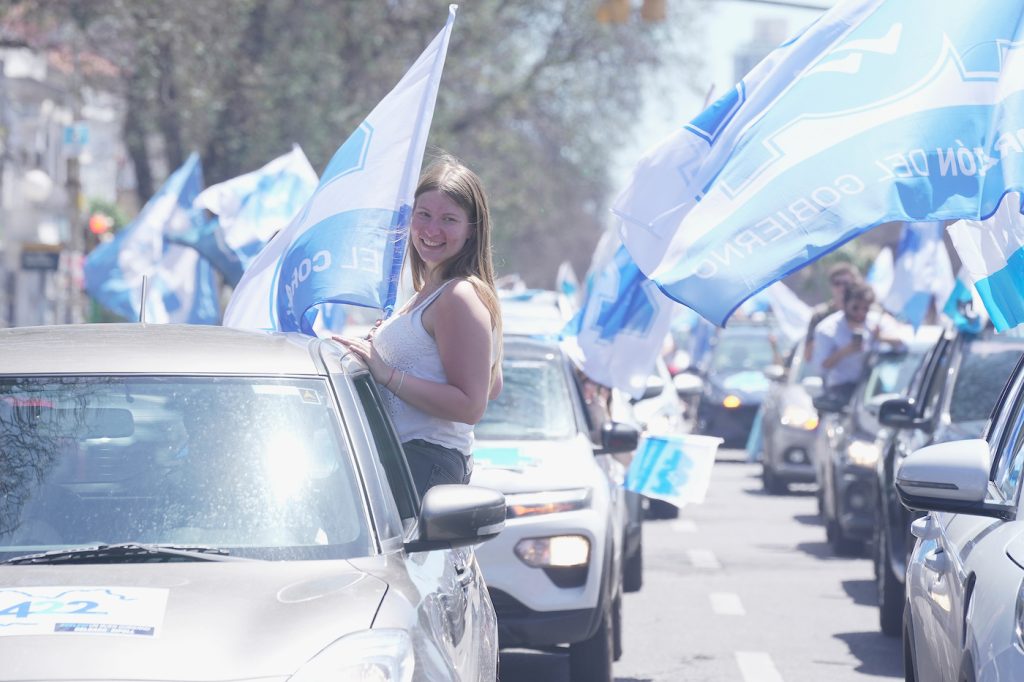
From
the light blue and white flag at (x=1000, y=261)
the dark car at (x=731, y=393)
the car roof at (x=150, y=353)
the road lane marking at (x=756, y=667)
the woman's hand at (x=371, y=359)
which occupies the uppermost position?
the light blue and white flag at (x=1000, y=261)

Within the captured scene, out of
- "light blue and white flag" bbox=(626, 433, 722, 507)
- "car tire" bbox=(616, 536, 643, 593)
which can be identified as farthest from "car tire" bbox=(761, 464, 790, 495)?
"light blue and white flag" bbox=(626, 433, 722, 507)

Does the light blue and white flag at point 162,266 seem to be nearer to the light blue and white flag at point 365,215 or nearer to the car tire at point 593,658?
the light blue and white flag at point 365,215

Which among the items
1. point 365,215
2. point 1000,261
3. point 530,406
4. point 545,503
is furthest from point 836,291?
point 1000,261

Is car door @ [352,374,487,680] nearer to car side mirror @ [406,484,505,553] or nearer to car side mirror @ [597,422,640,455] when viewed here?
car side mirror @ [406,484,505,553]

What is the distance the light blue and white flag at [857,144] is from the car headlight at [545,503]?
1.58 meters

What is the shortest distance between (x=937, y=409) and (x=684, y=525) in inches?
254

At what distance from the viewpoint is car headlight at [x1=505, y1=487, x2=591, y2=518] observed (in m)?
7.59

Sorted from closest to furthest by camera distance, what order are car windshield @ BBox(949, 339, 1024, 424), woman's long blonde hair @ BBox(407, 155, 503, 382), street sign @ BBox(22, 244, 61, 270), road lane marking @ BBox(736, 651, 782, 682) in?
woman's long blonde hair @ BBox(407, 155, 503, 382)
road lane marking @ BBox(736, 651, 782, 682)
car windshield @ BBox(949, 339, 1024, 424)
street sign @ BBox(22, 244, 61, 270)

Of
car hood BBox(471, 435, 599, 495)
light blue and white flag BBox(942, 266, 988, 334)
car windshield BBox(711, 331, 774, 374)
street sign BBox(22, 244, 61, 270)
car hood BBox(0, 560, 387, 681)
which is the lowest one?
car windshield BBox(711, 331, 774, 374)

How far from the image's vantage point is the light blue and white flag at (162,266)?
52.2 feet

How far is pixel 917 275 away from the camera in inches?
550

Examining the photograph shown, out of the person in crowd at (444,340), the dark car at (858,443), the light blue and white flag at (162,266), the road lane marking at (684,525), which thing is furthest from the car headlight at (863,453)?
the person in crowd at (444,340)

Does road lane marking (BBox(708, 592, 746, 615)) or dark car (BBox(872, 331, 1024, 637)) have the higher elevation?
dark car (BBox(872, 331, 1024, 637))

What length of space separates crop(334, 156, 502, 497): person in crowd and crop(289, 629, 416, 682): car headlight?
168cm
